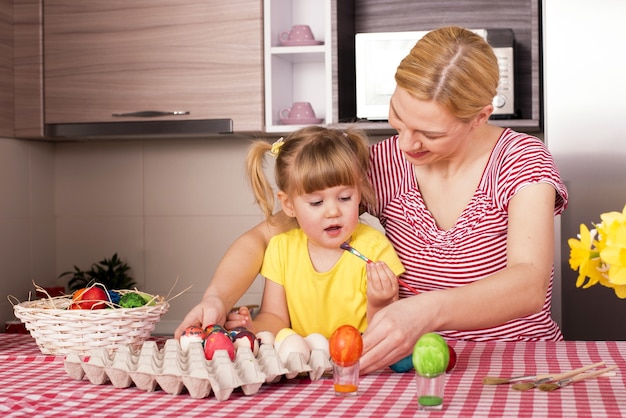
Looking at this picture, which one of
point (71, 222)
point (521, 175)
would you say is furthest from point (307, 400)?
point (71, 222)

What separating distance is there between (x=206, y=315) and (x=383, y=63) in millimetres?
1244

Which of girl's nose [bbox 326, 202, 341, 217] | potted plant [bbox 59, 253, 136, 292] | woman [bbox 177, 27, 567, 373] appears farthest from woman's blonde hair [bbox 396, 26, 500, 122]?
potted plant [bbox 59, 253, 136, 292]

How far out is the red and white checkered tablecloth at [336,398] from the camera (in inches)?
42.2

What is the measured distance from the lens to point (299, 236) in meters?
1.83

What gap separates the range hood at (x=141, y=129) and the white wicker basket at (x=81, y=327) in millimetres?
1154

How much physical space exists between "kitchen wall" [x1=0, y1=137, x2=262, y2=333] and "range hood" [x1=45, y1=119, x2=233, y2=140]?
239 mm

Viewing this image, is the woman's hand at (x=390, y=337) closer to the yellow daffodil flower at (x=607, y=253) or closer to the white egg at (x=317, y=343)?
the white egg at (x=317, y=343)

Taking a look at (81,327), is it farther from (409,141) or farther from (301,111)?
(301,111)

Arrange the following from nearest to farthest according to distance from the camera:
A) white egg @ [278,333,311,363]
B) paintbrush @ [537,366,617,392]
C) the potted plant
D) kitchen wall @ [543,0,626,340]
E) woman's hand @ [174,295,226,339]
Result: 1. paintbrush @ [537,366,617,392]
2. white egg @ [278,333,311,363]
3. woman's hand @ [174,295,226,339]
4. kitchen wall @ [543,0,626,340]
5. the potted plant

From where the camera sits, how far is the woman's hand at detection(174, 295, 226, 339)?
1524mm

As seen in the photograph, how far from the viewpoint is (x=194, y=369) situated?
116 cm

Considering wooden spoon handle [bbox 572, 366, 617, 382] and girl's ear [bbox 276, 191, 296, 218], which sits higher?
girl's ear [bbox 276, 191, 296, 218]

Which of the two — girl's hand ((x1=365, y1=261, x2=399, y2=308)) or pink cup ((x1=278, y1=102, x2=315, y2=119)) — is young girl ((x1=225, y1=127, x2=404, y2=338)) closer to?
girl's hand ((x1=365, y1=261, x2=399, y2=308))

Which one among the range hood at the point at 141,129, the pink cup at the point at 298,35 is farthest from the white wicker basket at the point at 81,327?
the pink cup at the point at 298,35
